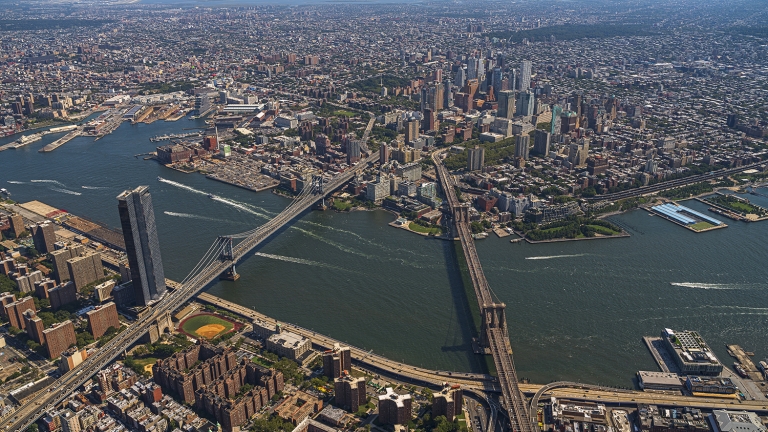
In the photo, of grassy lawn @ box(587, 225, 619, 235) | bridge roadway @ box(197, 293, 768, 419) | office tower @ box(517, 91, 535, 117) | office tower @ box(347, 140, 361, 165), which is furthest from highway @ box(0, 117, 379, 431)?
office tower @ box(517, 91, 535, 117)

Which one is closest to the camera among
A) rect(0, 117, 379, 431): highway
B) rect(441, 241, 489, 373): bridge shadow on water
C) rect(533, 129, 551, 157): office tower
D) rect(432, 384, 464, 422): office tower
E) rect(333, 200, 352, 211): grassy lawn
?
rect(432, 384, 464, 422): office tower

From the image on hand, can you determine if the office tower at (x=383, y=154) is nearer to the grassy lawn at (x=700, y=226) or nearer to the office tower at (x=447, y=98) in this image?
the grassy lawn at (x=700, y=226)

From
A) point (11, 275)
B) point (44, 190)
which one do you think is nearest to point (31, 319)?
point (11, 275)

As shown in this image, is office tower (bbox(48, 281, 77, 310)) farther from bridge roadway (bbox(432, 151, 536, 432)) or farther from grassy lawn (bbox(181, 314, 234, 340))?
bridge roadway (bbox(432, 151, 536, 432))

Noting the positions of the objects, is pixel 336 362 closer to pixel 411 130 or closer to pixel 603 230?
pixel 603 230

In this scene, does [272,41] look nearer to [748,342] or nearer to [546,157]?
[546,157]

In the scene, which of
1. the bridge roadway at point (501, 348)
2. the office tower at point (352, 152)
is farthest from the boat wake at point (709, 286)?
the office tower at point (352, 152)

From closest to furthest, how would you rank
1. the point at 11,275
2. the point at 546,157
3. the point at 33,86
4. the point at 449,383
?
the point at 449,383, the point at 11,275, the point at 546,157, the point at 33,86
